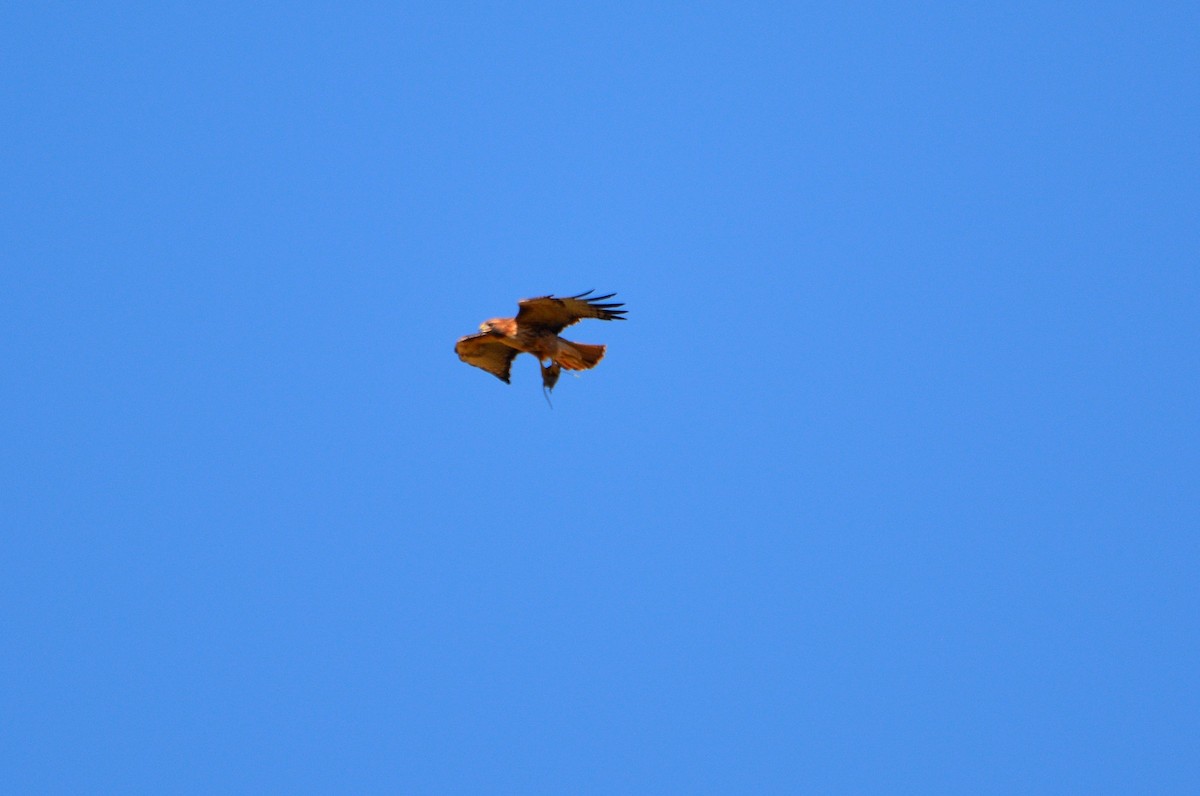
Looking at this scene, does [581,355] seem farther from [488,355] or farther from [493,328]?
[488,355]

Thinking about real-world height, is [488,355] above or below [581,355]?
above

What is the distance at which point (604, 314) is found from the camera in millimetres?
17609

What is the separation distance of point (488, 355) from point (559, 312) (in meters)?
2.31

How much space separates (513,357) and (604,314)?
2716 mm

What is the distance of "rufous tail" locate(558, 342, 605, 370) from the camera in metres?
17.8

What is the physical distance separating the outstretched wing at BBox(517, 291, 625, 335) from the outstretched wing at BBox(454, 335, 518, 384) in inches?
49.4

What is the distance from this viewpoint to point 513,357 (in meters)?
19.9

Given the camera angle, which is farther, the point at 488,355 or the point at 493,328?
the point at 488,355

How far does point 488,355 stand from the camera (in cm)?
1966

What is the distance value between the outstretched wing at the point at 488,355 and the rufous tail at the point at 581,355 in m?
1.57

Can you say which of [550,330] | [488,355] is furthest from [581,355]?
[488,355]

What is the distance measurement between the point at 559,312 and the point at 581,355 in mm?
649

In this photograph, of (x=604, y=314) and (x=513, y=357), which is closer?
(x=604, y=314)

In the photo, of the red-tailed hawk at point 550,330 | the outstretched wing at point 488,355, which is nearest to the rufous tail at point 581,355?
the red-tailed hawk at point 550,330
